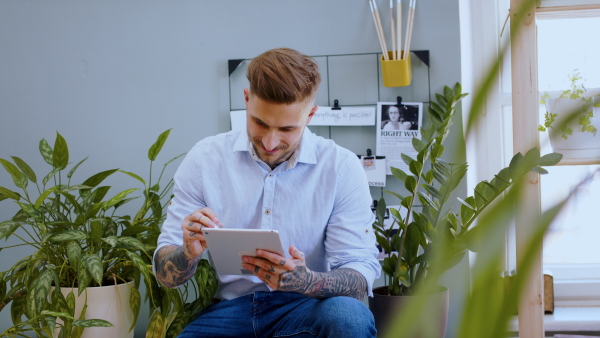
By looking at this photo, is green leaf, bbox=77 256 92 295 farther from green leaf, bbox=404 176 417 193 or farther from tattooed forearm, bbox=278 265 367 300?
green leaf, bbox=404 176 417 193

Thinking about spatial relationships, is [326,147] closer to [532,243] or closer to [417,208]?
[417,208]

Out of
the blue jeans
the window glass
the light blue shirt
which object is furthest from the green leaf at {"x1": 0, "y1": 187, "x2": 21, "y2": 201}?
the window glass

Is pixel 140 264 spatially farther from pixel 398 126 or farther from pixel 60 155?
pixel 398 126

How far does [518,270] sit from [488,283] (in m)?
0.02

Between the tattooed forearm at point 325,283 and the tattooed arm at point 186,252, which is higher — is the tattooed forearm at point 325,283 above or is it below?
below

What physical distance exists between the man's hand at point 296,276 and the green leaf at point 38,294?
0.60 m

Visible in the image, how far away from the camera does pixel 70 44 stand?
7.68 feet

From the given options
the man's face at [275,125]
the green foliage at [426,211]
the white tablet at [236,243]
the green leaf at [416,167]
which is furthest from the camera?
the green leaf at [416,167]

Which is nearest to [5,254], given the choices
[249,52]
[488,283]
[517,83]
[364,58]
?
[249,52]

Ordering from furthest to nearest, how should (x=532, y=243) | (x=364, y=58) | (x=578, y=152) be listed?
1. (x=364, y=58)
2. (x=578, y=152)
3. (x=532, y=243)

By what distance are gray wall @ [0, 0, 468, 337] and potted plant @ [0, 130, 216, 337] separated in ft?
1.03

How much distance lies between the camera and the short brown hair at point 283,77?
1.59 meters

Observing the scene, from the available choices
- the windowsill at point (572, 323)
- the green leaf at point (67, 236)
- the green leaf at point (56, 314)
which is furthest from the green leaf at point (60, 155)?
the windowsill at point (572, 323)

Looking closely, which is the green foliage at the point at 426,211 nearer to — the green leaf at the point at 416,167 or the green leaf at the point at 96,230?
the green leaf at the point at 416,167
